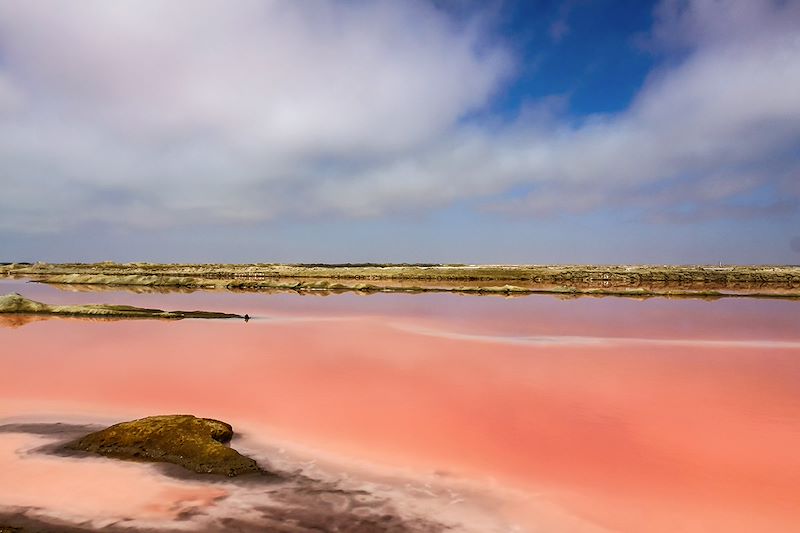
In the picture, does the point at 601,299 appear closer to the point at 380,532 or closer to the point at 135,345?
the point at 135,345

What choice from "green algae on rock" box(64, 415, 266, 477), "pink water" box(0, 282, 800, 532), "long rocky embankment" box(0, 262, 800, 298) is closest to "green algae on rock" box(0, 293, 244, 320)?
"pink water" box(0, 282, 800, 532)

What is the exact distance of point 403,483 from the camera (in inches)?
358

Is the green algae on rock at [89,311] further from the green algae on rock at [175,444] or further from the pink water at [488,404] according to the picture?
the green algae on rock at [175,444]

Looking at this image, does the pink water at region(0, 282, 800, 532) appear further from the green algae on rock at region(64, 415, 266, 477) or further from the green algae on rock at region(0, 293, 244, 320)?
the green algae on rock at region(0, 293, 244, 320)

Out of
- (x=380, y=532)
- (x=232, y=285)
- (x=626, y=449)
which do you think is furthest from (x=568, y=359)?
(x=232, y=285)

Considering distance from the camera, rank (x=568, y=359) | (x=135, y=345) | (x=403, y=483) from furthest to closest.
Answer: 1. (x=135, y=345)
2. (x=568, y=359)
3. (x=403, y=483)

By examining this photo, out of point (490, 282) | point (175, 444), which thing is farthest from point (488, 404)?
point (490, 282)

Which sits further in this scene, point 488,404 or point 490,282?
point 490,282

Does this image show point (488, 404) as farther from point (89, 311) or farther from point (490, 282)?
point (490, 282)

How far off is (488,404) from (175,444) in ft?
26.7

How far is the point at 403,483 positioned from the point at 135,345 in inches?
716

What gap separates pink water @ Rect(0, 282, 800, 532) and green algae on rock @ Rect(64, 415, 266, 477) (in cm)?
61

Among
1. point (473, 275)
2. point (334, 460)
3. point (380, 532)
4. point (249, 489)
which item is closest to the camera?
point (380, 532)

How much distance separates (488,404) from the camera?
14406mm
